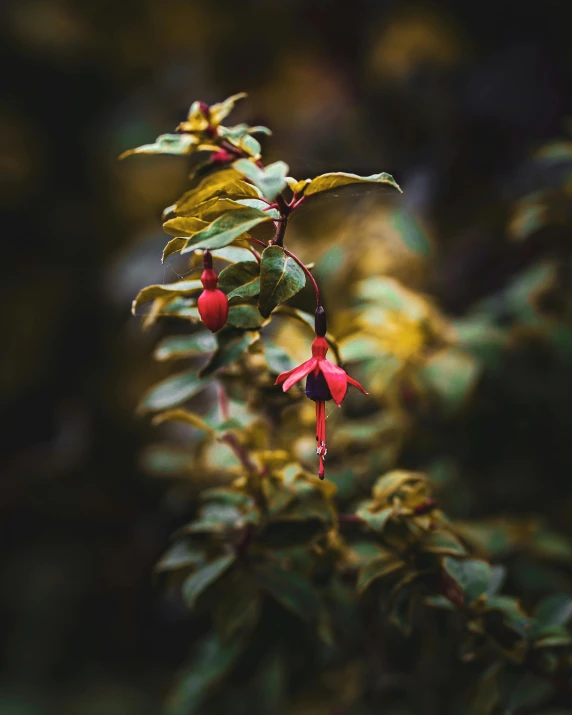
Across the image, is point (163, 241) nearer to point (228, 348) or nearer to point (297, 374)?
point (228, 348)

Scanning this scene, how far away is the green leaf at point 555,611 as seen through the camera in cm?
59

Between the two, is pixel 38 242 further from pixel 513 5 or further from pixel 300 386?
pixel 300 386

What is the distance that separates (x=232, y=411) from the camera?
645 mm

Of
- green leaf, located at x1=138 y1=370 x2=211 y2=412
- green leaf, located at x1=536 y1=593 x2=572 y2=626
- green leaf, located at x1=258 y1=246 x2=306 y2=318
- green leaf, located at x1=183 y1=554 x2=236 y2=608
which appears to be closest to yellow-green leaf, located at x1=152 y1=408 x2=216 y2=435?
green leaf, located at x1=138 y1=370 x2=211 y2=412

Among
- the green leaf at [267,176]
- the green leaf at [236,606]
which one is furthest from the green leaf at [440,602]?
the green leaf at [267,176]

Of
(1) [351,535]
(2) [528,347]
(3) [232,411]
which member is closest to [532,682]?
(1) [351,535]

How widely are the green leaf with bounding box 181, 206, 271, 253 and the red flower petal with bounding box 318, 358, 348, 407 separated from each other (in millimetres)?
104

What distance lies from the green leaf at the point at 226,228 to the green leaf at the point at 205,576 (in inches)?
11.9

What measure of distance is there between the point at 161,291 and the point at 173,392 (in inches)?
6.1

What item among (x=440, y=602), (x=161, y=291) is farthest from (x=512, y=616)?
(x=161, y=291)

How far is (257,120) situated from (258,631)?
1.31 metres

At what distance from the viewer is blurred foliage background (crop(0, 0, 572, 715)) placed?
90 cm

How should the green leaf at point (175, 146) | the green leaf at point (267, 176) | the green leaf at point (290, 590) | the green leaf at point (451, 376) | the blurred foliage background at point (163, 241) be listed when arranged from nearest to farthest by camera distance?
the green leaf at point (267, 176), the green leaf at point (175, 146), the green leaf at point (290, 590), the green leaf at point (451, 376), the blurred foliage background at point (163, 241)

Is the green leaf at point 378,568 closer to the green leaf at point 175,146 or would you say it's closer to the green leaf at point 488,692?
the green leaf at point 488,692
